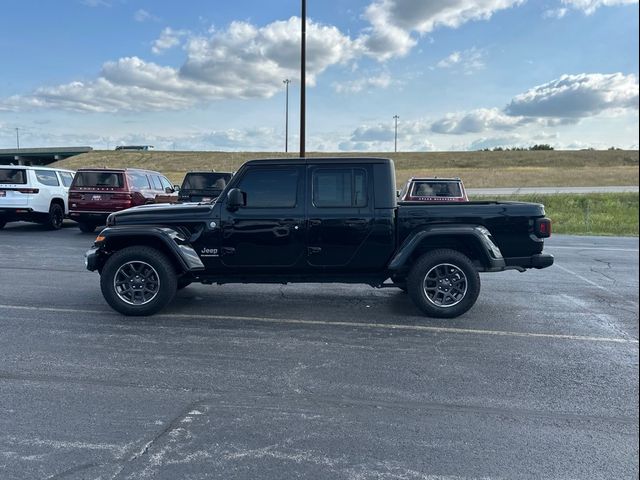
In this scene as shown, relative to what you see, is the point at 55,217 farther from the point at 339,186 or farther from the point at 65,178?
the point at 339,186

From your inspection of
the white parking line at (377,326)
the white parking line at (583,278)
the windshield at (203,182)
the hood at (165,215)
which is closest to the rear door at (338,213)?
the white parking line at (377,326)

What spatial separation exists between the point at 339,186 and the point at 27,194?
11708 mm

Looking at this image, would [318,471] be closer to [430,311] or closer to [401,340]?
[401,340]

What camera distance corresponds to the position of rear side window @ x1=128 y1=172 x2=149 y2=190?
46.2 feet

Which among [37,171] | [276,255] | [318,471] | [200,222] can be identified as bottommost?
[318,471]

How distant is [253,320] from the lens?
19.3ft

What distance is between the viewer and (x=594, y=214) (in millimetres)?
20641

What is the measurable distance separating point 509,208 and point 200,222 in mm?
3673

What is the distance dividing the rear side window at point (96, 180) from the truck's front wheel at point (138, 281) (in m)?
8.48

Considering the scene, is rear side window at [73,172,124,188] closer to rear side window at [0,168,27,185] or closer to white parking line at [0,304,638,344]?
rear side window at [0,168,27,185]

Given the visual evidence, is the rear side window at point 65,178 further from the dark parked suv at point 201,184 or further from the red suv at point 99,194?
the dark parked suv at point 201,184

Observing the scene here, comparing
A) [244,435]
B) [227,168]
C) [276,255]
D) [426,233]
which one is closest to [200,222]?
[276,255]

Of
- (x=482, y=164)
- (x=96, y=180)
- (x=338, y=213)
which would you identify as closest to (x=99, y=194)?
(x=96, y=180)

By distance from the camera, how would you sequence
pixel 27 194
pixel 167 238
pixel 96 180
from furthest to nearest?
pixel 27 194 → pixel 96 180 → pixel 167 238
